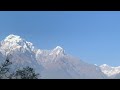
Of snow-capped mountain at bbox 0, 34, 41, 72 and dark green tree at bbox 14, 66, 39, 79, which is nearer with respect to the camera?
dark green tree at bbox 14, 66, 39, 79

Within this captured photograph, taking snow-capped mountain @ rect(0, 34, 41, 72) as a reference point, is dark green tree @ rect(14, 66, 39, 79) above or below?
below

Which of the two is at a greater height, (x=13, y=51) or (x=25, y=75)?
(x=13, y=51)

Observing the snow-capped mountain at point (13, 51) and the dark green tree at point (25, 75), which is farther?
the snow-capped mountain at point (13, 51)

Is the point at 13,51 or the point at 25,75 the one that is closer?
the point at 25,75

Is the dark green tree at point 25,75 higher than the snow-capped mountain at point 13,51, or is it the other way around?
the snow-capped mountain at point 13,51
